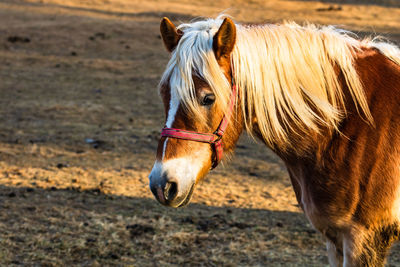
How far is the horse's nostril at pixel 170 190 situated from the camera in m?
2.12

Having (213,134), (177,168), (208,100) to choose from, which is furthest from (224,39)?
(177,168)

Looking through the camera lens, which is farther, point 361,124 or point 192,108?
point 361,124

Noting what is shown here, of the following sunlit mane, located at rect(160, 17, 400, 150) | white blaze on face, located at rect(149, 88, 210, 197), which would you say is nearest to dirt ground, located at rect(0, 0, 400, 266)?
sunlit mane, located at rect(160, 17, 400, 150)

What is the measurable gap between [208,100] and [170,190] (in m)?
0.45

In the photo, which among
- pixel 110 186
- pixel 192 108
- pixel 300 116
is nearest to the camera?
pixel 192 108

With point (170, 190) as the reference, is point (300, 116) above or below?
above

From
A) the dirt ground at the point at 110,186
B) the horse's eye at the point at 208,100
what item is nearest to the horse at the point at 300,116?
the horse's eye at the point at 208,100

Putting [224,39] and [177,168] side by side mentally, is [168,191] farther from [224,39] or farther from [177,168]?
[224,39]

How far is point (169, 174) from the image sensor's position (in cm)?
212

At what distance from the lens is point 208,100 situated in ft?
7.09

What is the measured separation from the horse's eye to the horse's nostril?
1.30ft

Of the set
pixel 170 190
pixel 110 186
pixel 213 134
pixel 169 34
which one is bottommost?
pixel 110 186

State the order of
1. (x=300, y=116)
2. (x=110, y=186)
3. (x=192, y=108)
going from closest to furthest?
(x=192, y=108) < (x=300, y=116) < (x=110, y=186)

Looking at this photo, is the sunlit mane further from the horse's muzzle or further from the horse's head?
the horse's muzzle
